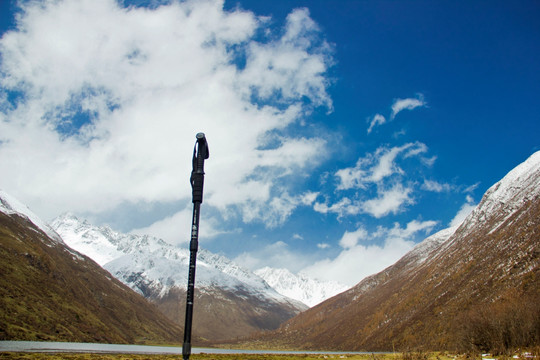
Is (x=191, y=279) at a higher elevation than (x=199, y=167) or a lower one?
lower

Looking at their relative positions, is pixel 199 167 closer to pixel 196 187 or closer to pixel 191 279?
pixel 196 187

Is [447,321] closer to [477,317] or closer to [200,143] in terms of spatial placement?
[477,317]

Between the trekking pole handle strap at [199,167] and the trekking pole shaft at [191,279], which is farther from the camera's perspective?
the trekking pole handle strap at [199,167]

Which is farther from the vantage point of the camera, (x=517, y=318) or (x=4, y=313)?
(x=4, y=313)

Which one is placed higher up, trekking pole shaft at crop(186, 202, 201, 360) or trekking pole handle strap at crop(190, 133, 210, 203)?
trekking pole handle strap at crop(190, 133, 210, 203)

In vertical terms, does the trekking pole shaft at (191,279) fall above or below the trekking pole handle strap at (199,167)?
below

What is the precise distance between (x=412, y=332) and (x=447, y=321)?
23662 mm

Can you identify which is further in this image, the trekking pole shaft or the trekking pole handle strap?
the trekking pole handle strap

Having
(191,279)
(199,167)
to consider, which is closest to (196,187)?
(199,167)

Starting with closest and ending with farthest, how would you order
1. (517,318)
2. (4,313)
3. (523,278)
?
(517,318), (523,278), (4,313)

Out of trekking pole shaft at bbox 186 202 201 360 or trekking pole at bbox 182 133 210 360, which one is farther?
trekking pole at bbox 182 133 210 360

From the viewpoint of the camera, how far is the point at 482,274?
578 feet

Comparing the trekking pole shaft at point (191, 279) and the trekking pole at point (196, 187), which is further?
the trekking pole at point (196, 187)

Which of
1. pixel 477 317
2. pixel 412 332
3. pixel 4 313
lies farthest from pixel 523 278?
pixel 4 313
